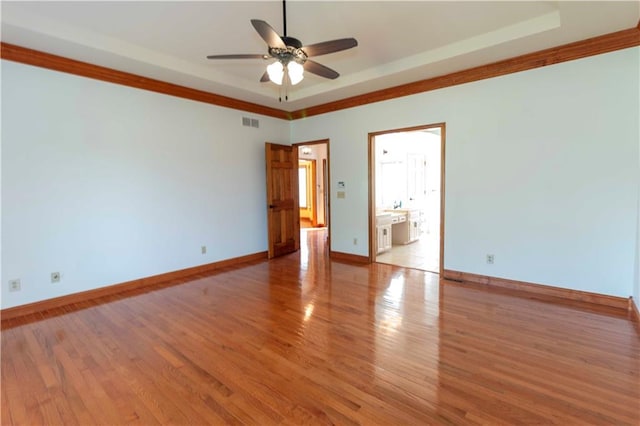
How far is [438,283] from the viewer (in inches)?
166

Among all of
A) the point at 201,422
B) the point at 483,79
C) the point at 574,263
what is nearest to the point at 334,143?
the point at 483,79

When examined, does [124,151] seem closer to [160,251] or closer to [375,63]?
[160,251]

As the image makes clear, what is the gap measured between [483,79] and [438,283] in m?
2.71

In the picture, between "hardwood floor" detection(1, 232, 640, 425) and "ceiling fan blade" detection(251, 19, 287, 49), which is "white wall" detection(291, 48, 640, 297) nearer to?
"hardwood floor" detection(1, 232, 640, 425)

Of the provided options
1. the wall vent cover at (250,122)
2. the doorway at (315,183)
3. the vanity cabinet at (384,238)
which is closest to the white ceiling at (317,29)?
the wall vent cover at (250,122)

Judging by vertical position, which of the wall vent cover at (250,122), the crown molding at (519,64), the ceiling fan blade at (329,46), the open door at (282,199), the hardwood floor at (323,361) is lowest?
the hardwood floor at (323,361)

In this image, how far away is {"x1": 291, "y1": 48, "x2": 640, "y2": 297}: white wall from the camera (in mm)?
3232

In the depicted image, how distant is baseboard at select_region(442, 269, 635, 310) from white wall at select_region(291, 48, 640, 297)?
7cm

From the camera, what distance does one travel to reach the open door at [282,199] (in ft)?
19.1

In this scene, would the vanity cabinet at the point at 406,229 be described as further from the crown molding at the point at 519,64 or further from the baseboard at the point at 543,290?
the crown molding at the point at 519,64

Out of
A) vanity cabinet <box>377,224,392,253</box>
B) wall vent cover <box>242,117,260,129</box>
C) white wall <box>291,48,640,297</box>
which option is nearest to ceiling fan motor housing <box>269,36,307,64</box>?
white wall <box>291,48,640,297</box>

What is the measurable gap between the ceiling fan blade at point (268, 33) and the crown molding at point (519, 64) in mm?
2685

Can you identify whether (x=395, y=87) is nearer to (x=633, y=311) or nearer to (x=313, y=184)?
(x=633, y=311)

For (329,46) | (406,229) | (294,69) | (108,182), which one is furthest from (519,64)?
(108,182)
